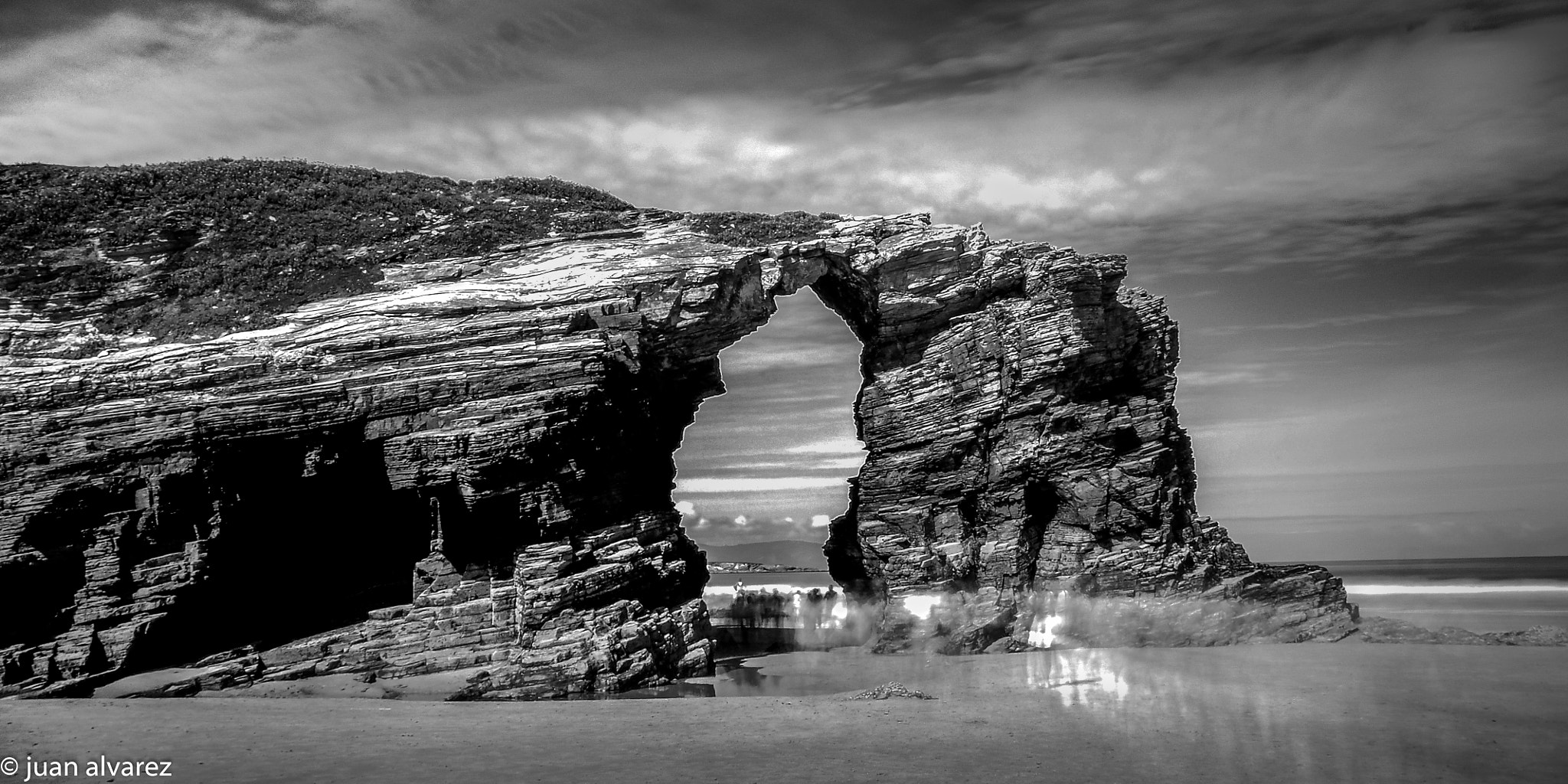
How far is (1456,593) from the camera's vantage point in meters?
52.5

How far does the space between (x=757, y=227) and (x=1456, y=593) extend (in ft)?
136

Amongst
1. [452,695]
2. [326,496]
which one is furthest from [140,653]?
[452,695]

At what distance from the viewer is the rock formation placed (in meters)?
24.7

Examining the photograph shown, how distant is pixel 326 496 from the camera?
26.6 metres

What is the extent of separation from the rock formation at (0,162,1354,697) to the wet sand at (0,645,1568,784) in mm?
3362

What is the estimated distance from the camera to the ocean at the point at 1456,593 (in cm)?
3766

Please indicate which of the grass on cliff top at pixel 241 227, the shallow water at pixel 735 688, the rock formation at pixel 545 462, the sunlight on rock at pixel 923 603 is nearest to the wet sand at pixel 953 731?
the shallow water at pixel 735 688

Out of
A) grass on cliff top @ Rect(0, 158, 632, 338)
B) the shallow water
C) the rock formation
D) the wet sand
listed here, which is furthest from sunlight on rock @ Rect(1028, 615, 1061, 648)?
grass on cliff top @ Rect(0, 158, 632, 338)

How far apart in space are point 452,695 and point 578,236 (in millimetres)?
14059

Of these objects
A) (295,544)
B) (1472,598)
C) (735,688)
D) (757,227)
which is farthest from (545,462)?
(1472,598)

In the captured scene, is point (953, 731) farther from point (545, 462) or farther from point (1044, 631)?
point (545, 462)

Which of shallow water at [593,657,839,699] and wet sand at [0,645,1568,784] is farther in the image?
shallow water at [593,657,839,699]

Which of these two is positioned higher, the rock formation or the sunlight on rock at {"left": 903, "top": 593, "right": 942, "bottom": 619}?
the rock formation

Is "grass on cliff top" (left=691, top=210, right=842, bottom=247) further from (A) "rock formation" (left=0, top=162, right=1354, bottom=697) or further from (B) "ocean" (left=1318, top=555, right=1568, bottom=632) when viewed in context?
(B) "ocean" (left=1318, top=555, right=1568, bottom=632)
